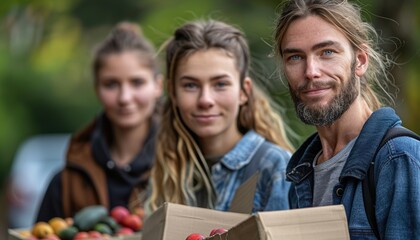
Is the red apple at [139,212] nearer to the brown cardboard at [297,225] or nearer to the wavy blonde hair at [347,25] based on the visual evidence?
the wavy blonde hair at [347,25]

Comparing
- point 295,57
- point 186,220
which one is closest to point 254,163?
point 186,220

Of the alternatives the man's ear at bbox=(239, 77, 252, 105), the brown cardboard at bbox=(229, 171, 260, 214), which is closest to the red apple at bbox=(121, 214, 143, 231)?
the man's ear at bbox=(239, 77, 252, 105)

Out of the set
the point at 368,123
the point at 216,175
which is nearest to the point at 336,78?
the point at 368,123

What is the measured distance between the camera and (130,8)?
14.9 m

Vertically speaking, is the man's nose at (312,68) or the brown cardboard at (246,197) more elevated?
the man's nose at (312,68)

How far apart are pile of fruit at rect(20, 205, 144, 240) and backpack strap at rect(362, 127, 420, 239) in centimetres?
204

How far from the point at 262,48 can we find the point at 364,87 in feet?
25.2

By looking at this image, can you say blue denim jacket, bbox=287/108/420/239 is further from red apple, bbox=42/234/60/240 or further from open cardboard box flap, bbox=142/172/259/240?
red apple, bbox=42/234/60/240

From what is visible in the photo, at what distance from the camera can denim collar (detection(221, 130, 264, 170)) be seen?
16.7ft

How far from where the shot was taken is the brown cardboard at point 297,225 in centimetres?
335

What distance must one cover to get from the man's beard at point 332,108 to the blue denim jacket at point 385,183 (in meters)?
0.11

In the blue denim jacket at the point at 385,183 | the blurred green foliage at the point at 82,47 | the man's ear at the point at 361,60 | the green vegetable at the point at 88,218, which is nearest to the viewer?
the blue denim jacket at the point at 385,183

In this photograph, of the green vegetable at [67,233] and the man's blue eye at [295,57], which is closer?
the man's blue eye at [295,57]

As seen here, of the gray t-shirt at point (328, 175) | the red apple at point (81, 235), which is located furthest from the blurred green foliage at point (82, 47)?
the red apple at point (81, 235)
